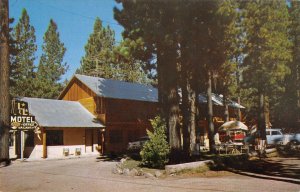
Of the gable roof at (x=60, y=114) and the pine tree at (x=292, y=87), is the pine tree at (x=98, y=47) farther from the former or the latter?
the pine tree at (x=292, y=87)

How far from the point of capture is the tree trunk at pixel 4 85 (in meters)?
16.3

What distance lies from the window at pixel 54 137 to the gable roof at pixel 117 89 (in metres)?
5.79

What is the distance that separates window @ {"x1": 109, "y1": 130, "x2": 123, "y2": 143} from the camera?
35188 mm

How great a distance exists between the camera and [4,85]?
16.5 m

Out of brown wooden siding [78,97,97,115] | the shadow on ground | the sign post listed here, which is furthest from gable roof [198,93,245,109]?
the shadow on ground

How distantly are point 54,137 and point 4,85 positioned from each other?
15.2m

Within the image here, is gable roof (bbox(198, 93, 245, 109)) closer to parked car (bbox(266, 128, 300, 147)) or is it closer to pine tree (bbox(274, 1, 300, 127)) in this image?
pine tree (bbox(274, 1, 300, 127))

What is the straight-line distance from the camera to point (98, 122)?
112 feet

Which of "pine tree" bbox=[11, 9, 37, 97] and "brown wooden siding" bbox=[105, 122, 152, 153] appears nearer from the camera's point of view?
"brown wooden siding" bbox=[105, 122, 152, 153]

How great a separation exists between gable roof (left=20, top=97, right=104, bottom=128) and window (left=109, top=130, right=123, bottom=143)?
190cm

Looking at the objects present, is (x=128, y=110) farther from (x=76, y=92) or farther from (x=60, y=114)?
(x=60, y=114)

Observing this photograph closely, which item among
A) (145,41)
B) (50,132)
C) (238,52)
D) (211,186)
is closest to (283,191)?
(211,186)

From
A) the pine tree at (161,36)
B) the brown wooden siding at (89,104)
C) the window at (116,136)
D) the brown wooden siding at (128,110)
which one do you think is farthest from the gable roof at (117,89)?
the pine tree at (161,36)

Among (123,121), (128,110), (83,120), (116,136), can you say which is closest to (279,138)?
(128,110)
